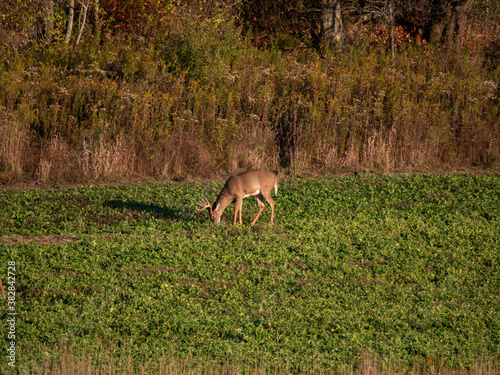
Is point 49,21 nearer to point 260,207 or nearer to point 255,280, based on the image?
point 260,207

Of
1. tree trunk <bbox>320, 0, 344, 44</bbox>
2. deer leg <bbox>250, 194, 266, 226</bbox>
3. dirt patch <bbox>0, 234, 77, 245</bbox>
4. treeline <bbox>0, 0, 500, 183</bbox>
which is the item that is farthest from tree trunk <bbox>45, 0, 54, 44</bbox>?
deer leg <bbox>250, 194, 266, 226</bbox>

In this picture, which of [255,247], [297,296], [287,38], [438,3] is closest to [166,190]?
[255,247]

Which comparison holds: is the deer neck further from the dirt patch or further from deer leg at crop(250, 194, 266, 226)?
the dirt patch

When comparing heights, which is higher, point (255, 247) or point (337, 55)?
point (337, 55)

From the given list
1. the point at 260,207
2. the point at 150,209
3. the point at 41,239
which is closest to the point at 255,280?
the point at 260,207

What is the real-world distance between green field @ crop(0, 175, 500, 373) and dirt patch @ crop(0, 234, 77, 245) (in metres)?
0.05

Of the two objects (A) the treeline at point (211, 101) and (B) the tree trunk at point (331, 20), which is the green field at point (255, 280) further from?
(B) the tree trunk at point (331, 20)

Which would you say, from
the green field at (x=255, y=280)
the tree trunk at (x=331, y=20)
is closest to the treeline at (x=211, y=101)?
the tree trunk at (x=331, y=20)

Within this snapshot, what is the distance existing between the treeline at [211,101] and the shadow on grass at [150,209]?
7.85 ft

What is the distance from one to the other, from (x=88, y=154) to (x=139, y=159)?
1.26 metres

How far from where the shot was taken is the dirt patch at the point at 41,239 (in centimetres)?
964

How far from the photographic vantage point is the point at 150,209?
11828 mm

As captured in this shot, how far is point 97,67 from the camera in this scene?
55.3 ft

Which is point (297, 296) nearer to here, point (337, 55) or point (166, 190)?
point (166, 190)
